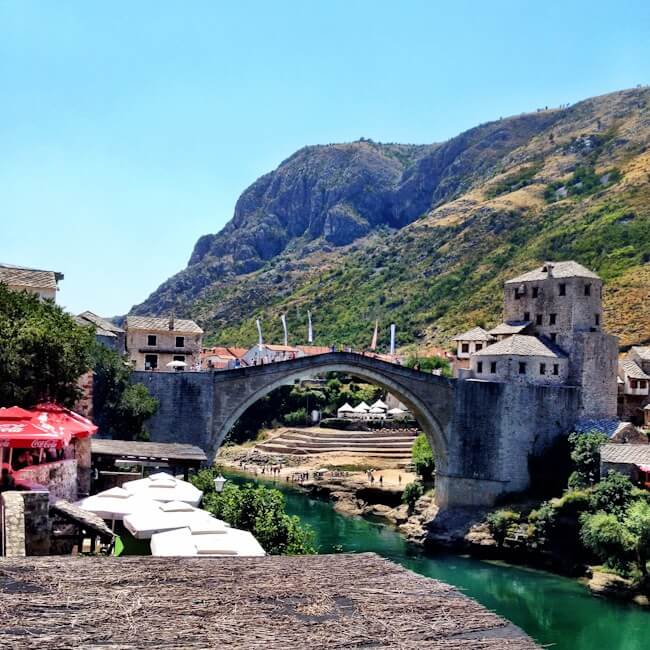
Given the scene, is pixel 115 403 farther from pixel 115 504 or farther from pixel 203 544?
pixel 203 544

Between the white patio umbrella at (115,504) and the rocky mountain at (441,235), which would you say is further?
the rocky mountain at (441,235)

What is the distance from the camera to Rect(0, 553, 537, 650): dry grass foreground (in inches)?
286

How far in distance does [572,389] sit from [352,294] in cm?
7446

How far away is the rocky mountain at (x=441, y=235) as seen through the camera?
82938 millimetres

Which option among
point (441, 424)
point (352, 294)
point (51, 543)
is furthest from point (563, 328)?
point (352, 294)

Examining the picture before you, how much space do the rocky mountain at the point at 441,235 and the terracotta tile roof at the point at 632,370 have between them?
37.7ft

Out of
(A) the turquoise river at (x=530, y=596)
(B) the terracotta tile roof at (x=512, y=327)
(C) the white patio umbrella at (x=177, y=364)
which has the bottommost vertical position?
(A) the turquoise river at (x=530, y=596)

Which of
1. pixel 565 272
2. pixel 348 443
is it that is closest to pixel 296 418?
pixel 348 443

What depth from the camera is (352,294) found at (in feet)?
374

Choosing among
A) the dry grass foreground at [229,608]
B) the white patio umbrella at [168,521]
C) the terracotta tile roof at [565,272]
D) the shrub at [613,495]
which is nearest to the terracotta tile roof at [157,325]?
the terracotta tile roof at [565,272]

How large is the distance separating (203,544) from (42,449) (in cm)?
591

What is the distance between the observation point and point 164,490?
62.0 ft

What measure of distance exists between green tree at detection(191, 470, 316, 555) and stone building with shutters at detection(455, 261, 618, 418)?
22269 mm

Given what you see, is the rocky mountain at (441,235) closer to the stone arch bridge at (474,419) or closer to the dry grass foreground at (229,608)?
the stone arch bridge at (474,419)
